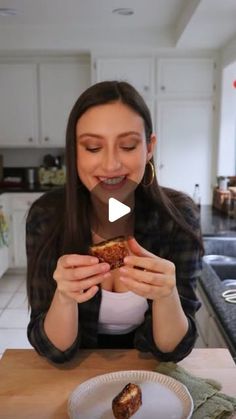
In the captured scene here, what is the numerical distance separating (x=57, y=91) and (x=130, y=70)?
786 millimetres

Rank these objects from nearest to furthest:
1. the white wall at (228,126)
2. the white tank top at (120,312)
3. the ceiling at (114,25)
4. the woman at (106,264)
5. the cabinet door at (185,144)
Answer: the woman at (106,264)
the white tank top at (120,312)
the ceiling at (114,25)
the white wall at (228,126)
the cabinet door at (185,144)

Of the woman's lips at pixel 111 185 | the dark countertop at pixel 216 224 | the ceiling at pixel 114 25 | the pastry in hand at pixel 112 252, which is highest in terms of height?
the ceiling at pixel 114 25

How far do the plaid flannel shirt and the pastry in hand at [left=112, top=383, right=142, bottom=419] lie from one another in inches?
8.4

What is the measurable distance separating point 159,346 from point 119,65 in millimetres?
3288

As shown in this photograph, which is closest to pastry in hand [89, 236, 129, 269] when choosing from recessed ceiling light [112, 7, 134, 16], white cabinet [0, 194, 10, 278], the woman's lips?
the woman's lips

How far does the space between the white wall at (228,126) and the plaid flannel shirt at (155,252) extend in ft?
9.27

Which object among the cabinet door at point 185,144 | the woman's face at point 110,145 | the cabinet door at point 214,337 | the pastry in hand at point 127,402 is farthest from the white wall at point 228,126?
the pastry in hand at point 127,402

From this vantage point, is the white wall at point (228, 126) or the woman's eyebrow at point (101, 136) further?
the white wall at point (228, 126)

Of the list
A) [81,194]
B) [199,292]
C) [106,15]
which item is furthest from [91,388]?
[106,15]

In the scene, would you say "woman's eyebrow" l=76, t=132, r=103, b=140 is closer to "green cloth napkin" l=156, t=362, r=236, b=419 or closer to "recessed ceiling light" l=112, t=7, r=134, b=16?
"green cloth napkin" l=156, t=362, r=236, b=419

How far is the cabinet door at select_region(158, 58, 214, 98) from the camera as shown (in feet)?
12.6

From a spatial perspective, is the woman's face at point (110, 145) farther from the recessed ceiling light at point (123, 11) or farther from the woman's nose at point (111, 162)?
the recessed ceiling light at point (123, 11)

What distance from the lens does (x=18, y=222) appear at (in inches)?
162

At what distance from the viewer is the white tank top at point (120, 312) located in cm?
110
